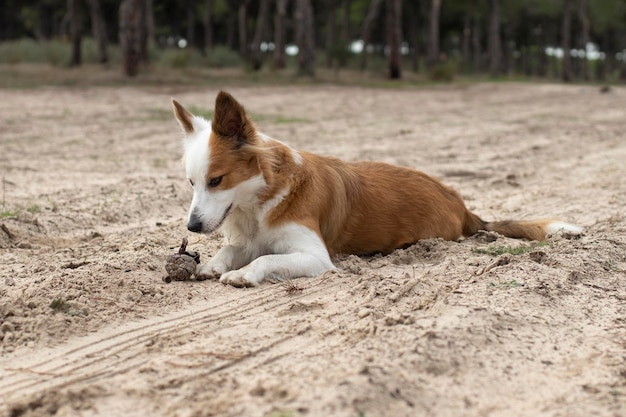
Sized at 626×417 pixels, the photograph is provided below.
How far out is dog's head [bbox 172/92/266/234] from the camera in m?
5.26

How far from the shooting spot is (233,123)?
5.46 metres

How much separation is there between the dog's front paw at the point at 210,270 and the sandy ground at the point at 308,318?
18 cm

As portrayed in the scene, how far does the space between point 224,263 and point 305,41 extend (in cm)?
2474

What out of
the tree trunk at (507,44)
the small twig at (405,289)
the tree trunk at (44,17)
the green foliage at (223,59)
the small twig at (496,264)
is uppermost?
the tree trunk at (44,17)

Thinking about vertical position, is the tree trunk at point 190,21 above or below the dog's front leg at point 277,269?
above

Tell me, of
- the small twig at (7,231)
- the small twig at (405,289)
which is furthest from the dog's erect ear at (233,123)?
the small twig at (7,231)

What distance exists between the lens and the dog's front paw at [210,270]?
5406 millimetres

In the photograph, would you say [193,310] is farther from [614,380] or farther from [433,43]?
[433,43]

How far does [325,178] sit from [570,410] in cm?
305

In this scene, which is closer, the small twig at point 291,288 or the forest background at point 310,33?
the small twig at point 291,288

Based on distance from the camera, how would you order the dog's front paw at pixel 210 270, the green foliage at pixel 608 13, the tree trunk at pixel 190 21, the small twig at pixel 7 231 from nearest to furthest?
the dog's front paw at pixel 210 270 → the small twig at pixel 7 231 → the tree trunk at pixel 190 21 → the green foliage at pixel 608 13

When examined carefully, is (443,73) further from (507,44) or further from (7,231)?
(507,44)

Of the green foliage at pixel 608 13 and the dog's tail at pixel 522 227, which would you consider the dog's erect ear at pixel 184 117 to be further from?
the green foliage at pixel 608 13

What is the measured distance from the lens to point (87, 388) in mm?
3465
